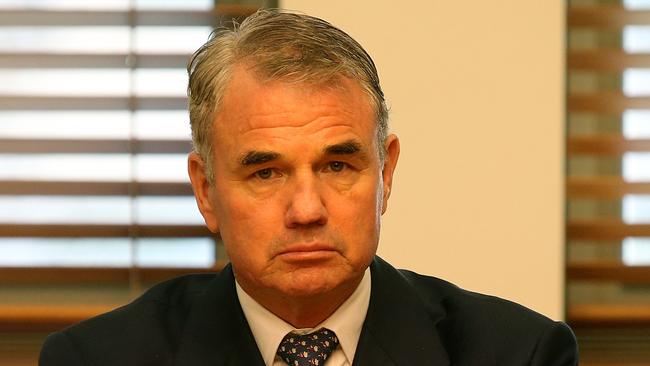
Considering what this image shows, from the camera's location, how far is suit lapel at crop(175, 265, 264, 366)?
181cm

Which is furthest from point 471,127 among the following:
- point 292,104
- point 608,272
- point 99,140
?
point 292,104

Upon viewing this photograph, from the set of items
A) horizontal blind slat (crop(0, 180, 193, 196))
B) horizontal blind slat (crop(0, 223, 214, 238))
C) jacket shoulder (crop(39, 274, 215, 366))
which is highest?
horizontal blind slat (crop(0, 180, 193, 196))

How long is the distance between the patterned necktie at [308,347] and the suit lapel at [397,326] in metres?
0.05

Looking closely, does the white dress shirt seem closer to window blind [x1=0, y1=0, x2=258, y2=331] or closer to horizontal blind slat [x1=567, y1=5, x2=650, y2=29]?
window blind [x1=0, y1=0, x2=258, y2=331]

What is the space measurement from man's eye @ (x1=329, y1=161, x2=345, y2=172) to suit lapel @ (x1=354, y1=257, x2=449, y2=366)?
0.93 feet

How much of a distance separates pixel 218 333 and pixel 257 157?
13.3 inches

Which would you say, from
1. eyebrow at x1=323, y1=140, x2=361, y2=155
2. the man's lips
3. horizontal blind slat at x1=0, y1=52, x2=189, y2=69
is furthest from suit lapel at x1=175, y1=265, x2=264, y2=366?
horizontal blind slat at x1=0, y1=52, x2=189, y2=69

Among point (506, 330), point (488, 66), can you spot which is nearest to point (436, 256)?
point (488, 66)

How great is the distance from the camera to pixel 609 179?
120 inches

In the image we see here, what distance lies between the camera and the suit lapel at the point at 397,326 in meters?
1.80

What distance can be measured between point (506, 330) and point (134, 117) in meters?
1.56

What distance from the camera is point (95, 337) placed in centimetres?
188

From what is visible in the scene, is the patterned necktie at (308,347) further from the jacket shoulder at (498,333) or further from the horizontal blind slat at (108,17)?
the horizontal blind slat at (108,17)

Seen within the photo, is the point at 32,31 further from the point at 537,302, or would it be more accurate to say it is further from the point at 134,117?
the point at 537,302
